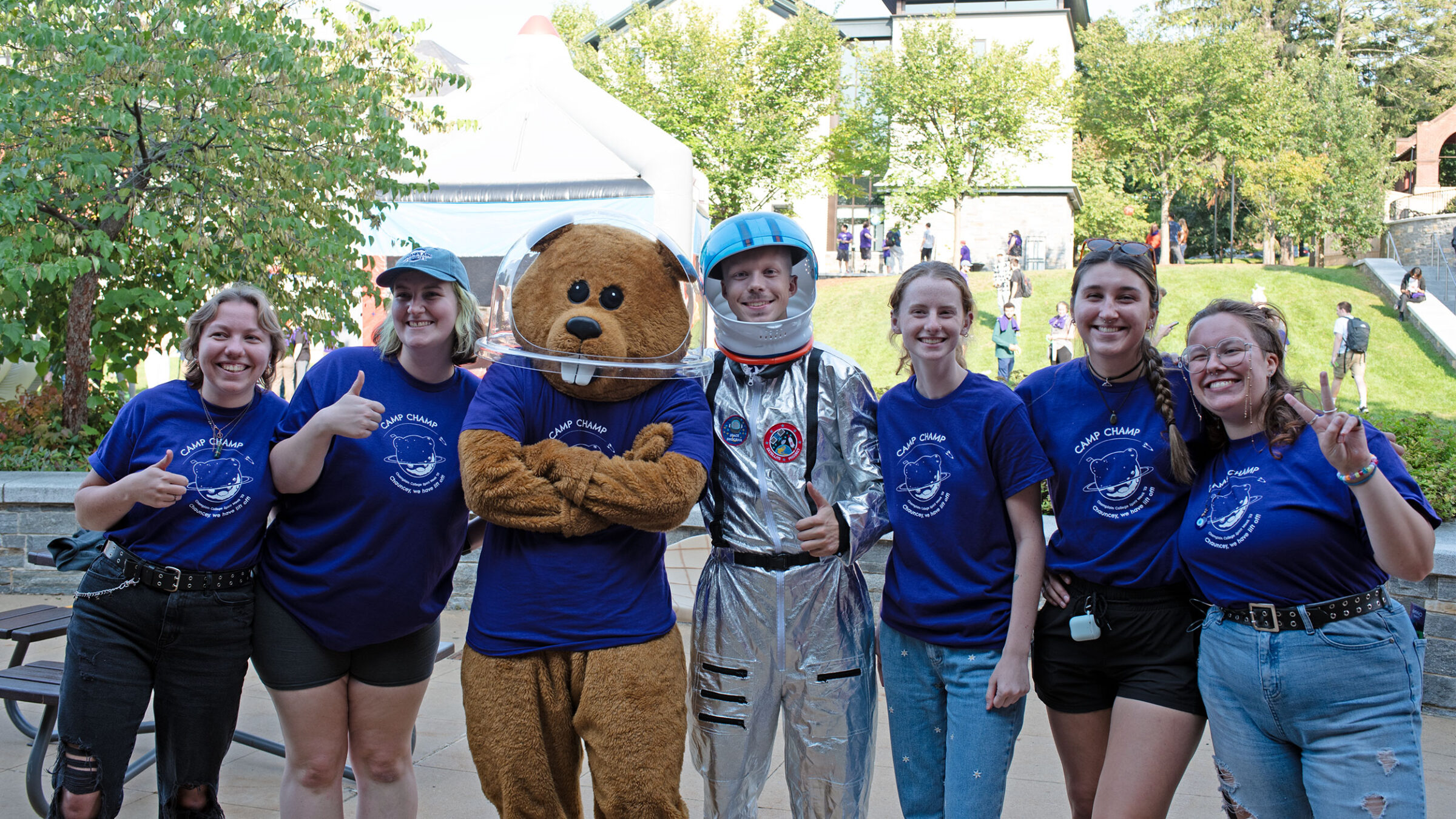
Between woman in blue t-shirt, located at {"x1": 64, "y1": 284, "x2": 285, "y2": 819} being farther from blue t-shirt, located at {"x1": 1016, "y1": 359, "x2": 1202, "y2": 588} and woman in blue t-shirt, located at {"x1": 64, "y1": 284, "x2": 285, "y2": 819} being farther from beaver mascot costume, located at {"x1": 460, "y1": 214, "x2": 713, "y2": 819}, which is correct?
blue t-shirt, located at {"x1": 1016, "y1": 359, "x2": 1202, "y2": 588}

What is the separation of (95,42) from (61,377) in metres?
2.81

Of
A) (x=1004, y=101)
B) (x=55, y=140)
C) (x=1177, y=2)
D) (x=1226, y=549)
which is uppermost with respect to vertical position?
(x=1177, y=2)

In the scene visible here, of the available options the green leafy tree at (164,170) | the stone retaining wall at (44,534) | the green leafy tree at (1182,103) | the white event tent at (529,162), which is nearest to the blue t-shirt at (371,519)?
the stone retaining wall at (44,534)

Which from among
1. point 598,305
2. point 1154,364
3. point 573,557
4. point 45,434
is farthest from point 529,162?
point 1154,364

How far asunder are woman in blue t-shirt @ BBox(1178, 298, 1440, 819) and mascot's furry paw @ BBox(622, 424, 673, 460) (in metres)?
1.25

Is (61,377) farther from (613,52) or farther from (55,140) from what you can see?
(613,52)

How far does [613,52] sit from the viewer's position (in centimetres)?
2558

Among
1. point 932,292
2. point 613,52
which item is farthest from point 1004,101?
point 932,292

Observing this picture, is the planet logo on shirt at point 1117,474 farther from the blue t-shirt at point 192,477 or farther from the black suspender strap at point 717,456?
the blue t-shirt at point 192,477

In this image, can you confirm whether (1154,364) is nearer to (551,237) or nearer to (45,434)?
(551,237)

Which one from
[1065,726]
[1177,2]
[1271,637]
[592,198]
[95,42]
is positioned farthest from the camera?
[1177,2]

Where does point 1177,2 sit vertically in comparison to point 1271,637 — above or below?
above

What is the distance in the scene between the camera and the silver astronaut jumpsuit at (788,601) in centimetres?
271

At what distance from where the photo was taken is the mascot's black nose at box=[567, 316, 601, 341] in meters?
2.53
